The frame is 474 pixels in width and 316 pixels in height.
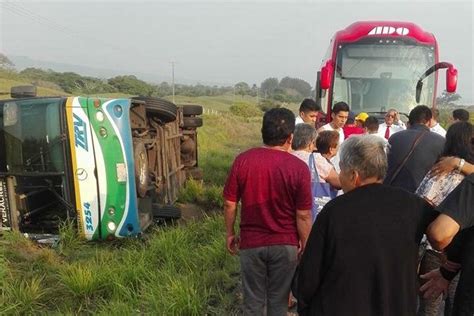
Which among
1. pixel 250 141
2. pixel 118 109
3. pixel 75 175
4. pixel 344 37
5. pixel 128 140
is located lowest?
pixel 250 141

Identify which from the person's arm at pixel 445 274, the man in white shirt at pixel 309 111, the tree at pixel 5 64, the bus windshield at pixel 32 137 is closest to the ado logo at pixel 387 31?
the man in white shirt at pixel 309 111

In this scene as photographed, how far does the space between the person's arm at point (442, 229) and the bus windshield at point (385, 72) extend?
266 inches

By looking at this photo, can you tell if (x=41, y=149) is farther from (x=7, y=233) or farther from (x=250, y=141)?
(x=250, y=141)

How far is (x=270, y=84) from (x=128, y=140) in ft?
394

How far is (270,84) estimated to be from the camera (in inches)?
4847

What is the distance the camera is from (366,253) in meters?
1.85

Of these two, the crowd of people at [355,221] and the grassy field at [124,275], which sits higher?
the crowd of people at [355,221]

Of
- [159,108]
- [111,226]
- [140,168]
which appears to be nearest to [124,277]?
[111,226]

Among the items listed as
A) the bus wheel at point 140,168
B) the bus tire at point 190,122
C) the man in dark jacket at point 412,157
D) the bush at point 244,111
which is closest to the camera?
the man in dark jacket at point 412,157

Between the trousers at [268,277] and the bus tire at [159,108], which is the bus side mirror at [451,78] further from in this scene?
the trousers at [268,277]

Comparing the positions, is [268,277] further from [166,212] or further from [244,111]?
[244,111]

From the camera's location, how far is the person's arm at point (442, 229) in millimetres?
1940

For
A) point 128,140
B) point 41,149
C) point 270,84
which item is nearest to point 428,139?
point 128,140

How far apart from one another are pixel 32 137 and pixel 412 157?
4025 millimetres
